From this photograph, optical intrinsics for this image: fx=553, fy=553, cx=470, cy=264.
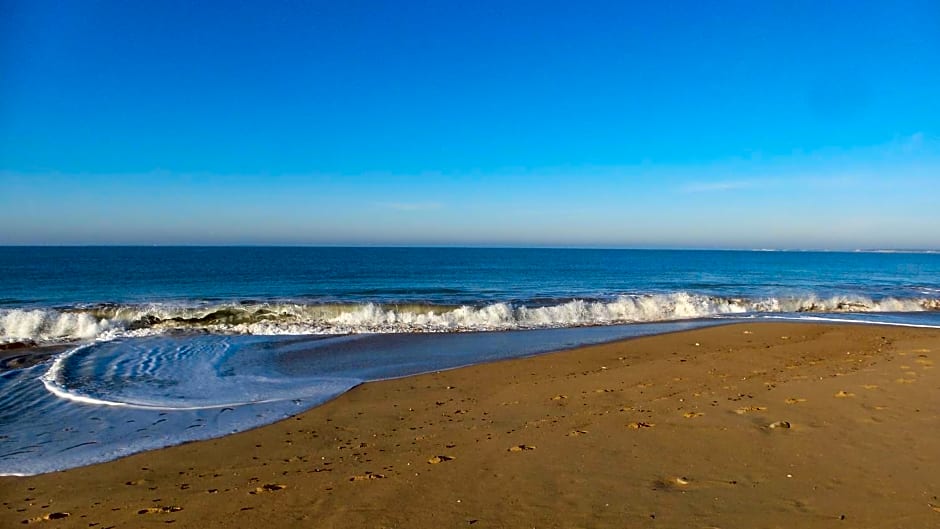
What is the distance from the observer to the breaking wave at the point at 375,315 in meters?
17.2

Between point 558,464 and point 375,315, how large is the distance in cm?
1709

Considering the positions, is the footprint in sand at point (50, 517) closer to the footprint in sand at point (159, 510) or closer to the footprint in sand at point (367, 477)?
the footprint in sand at point (159, 510)

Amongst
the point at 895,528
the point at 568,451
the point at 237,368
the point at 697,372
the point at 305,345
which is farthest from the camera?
the point at 305,345

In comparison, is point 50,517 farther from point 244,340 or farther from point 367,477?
point 244,340

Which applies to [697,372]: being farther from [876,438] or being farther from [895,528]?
[895,528]

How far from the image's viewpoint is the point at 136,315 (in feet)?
64.7

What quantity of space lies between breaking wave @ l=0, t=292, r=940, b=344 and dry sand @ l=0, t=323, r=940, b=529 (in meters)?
10.1

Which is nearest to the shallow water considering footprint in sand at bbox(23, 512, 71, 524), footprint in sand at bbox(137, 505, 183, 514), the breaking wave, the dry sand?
the dry sand

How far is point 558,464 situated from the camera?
536cm

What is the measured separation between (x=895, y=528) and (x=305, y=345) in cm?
1306

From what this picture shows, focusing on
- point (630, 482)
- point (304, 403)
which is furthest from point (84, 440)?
point (630, 482)

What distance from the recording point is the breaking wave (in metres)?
17.2

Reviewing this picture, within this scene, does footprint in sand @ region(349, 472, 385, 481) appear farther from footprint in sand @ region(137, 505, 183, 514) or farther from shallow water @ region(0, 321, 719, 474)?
shallow water @ region(0, 321, 719, 474)

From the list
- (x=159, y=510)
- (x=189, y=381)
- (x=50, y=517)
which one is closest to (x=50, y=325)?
(x=189, y=381)
